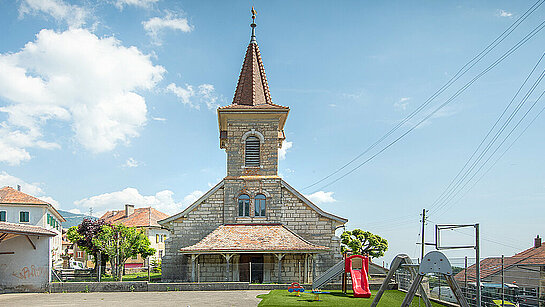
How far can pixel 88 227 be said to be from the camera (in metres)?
44.4

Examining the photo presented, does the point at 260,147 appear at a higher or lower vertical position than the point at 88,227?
higher

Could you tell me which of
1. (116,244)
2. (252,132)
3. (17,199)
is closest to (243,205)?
(252,132)

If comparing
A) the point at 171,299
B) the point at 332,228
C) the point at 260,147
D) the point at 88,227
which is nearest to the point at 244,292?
the point at 171,299

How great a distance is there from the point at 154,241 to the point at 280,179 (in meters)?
34.4

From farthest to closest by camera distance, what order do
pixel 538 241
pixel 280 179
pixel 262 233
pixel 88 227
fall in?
pixel 88 227 → pixel 538 241 → pixel 280 179 → pixel 262 233

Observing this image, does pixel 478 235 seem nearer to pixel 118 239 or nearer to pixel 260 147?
pixel 260 147

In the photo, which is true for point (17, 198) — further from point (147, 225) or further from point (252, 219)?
point (252, 219)

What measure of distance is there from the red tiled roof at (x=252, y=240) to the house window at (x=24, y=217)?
24.2m

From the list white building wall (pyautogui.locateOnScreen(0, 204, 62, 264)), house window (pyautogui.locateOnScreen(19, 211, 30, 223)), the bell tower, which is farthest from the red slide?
house window (pyautogui.locateOnScreen(19, 211, 30, 223))

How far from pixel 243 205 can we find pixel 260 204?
104 centimetres

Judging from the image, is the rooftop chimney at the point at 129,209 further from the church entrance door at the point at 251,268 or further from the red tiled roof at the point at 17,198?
the church entrance door at the point at 251,268

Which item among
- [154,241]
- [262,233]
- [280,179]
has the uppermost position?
[280,179]

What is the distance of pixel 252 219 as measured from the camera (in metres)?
31.0

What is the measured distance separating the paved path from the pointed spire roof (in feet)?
40.3
